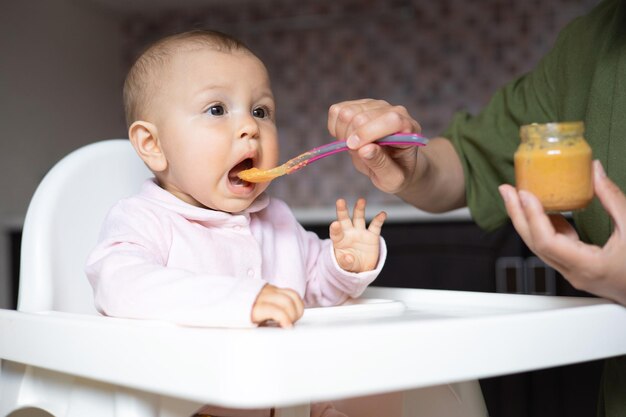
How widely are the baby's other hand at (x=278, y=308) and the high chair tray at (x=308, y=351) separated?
0.03 meters

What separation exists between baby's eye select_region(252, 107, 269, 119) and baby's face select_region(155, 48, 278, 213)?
12 millimetres

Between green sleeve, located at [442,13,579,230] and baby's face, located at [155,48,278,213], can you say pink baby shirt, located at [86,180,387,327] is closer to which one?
baby's face, located at [155,48,278,213]

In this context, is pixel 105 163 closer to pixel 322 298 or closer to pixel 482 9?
pixel 322 298

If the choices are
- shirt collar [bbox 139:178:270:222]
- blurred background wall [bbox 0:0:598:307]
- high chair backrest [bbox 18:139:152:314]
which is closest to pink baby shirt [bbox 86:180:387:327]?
shirt collar [bbox 139:178:270:222]

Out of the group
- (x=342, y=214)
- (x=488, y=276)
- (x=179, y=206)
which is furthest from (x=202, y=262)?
(x=488, y=276)

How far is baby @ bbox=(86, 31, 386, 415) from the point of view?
0.90 metres

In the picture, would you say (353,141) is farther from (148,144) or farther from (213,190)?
(148,144)

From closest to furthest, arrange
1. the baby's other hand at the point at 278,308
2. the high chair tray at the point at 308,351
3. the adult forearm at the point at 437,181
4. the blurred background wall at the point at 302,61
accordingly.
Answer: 1. the high chair tray at the point at 308,351
2. the baby's other hand at the point at 278,308
3. the adult forearm at the point at 437,181
4. the blurred background wall at the point at 302,61

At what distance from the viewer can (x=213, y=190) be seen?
0.94 meters

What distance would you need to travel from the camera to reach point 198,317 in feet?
2.20

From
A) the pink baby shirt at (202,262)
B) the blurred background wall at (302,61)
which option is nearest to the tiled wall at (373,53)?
the blurred background wall at (302,61)

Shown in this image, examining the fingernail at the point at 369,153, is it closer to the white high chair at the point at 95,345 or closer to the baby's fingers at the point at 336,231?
the baby's fingers at the point at 336,231

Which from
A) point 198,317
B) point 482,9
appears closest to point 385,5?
point 482,9

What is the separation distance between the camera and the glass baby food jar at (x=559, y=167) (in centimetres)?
67
